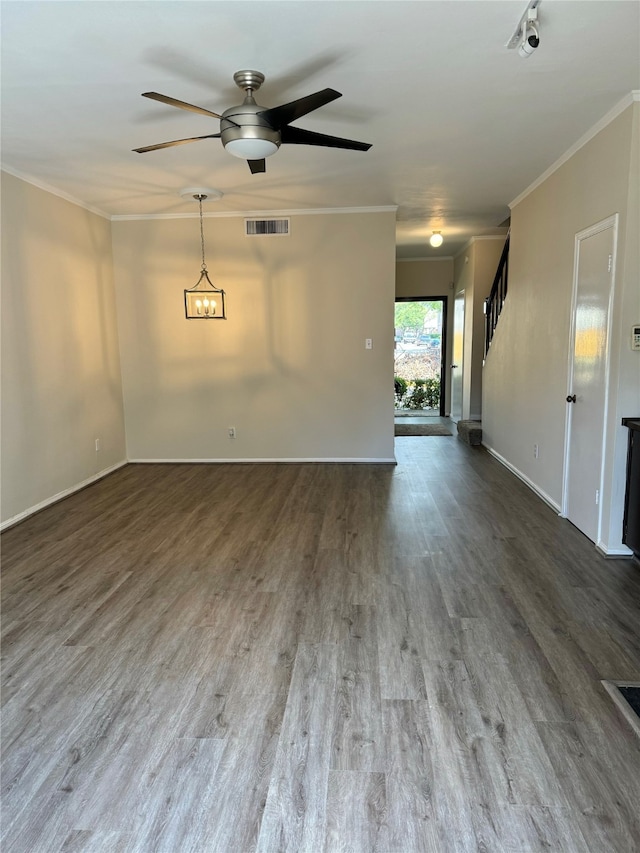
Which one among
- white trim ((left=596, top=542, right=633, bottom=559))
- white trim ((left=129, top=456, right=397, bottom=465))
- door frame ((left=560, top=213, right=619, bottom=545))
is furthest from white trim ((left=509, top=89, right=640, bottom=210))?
white trim ((left=129, top=456, right=397, bottom=465))

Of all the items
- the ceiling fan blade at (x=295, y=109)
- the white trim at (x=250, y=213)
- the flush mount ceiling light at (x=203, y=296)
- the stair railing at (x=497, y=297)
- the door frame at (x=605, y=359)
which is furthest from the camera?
the stair railing at (x=497, y=297)

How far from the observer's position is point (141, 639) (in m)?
2.47

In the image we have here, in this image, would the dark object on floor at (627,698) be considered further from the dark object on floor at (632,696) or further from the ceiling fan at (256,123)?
the ceiling fan at (256,123)

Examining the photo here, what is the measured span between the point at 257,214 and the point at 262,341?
4.53ft

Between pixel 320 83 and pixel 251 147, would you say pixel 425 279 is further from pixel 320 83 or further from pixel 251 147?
pixel 251 147

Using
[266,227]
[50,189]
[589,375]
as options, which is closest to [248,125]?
[589,375]

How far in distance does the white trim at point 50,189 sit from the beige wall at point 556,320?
4309 millimetres

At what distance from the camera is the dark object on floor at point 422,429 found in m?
7.55

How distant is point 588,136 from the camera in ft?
11.3

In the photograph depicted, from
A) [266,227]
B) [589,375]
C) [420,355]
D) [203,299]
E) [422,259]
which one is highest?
[422,259]

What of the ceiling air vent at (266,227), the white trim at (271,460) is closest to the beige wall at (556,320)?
the white trim at (271,460)

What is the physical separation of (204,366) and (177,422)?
2.45 ft

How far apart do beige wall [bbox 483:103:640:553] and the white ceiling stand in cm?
29

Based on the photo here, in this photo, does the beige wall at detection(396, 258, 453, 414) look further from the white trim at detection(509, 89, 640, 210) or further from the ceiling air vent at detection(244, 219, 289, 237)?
the white trim at detection(509, 89, 640, 210)
